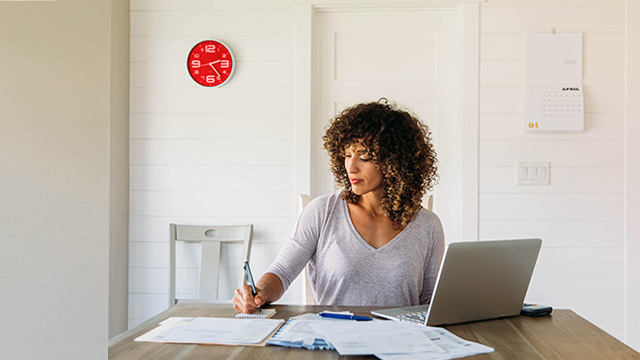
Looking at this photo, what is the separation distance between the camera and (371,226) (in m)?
1.58

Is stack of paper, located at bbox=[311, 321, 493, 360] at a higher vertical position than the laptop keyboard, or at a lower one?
higher

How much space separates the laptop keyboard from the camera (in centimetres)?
110

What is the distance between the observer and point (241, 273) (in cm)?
267

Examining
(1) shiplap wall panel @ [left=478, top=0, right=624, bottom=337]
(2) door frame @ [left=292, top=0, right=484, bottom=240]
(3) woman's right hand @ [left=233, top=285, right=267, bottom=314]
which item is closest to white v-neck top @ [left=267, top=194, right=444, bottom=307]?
(3) woman's right hand @ [left=233, top=285, right=267, bottom=314]

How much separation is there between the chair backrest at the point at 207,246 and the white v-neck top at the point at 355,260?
109cm

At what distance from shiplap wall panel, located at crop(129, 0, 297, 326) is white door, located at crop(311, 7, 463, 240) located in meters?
0.20

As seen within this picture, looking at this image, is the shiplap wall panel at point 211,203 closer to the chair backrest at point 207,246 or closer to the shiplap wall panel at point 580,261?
the chair backrest at point 207,246

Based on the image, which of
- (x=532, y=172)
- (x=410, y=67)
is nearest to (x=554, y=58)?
(x=532, y=172)

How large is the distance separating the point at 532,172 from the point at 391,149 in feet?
4.15

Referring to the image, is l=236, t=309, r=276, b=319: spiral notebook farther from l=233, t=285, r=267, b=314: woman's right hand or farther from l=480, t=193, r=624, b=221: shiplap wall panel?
l=480, t=193, r=624, b=221: shiplap wall panel

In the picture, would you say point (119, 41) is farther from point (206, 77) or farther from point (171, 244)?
point (171, 244)

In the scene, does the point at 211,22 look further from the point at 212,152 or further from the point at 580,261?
the point at 580,261

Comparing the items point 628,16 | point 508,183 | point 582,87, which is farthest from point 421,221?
point 628,16

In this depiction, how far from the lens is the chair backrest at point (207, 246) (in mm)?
2633
